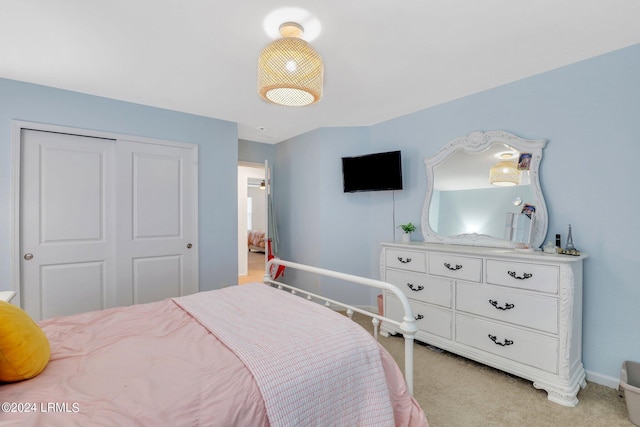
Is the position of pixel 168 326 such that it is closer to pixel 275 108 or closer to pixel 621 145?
pixel 275 108

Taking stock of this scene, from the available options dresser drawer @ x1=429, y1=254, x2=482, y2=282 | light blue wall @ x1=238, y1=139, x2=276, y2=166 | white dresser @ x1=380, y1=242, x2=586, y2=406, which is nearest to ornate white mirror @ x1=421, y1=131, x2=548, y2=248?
white dresser @ x1=380, y1=242, x2=586, y2=406

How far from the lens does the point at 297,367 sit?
118cm

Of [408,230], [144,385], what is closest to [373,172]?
[408,230]

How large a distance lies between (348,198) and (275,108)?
4.56 ft

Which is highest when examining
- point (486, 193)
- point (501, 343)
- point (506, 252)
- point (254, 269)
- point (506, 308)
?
point (486, 193)

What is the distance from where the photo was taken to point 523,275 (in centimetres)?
217

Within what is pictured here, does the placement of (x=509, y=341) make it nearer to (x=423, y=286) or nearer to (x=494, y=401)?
(x=494, y=401)

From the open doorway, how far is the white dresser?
2.90 metres

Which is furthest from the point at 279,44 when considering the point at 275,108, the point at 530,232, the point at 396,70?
the point at 530,232

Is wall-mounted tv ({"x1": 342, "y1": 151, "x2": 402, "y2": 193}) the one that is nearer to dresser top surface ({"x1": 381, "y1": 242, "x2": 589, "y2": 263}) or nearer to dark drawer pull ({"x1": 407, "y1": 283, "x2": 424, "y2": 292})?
dresser top surface ({"x1": 381, "y1": 242, "x2": 589, "y2": 263})

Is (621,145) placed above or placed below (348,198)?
above

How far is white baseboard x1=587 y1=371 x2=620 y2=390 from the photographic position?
6.98 feet

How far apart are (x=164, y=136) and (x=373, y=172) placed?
7.47 feet

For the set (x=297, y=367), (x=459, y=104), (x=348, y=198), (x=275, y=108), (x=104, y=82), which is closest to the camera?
(x=297, y=367)
